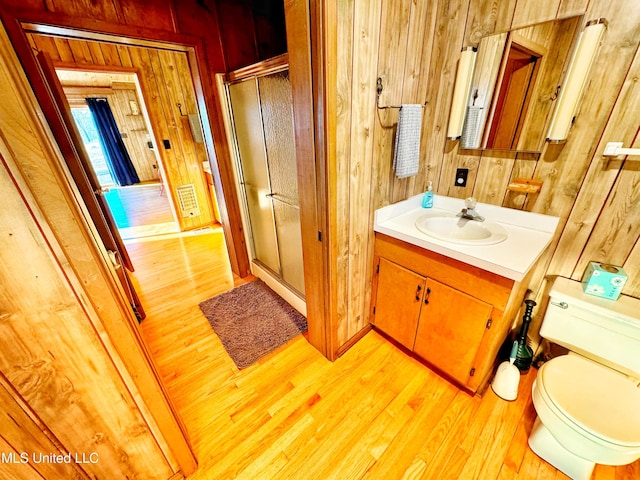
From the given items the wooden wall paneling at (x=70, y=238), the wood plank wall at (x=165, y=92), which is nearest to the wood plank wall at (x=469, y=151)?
the wooden wall paneling at (x=70, y=238)

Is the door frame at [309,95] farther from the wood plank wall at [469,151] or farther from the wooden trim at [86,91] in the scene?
the wooden trim at [86,91]

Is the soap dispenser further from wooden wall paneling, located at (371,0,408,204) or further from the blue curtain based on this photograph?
the blue curtain

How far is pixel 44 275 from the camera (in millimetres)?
669

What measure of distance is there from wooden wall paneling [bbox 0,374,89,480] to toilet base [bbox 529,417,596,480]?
6.29ft

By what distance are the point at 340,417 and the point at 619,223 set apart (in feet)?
5.56

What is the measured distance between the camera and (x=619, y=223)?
1191 mm

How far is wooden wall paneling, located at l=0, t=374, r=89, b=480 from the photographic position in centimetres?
68

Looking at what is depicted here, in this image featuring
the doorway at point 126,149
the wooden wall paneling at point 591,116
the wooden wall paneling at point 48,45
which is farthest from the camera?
the doorway at point 126,149

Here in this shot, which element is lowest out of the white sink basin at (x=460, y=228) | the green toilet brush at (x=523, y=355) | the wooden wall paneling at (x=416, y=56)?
the green toilet brush at (x=523, y=355)

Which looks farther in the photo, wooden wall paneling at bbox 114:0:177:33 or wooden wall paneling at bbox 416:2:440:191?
wooden wall paneling at bbox 114:0:177:33

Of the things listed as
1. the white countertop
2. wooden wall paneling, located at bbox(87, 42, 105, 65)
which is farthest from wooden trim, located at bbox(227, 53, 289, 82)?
wooden wall paneling, located at bbox(87, 42, 105, 65)

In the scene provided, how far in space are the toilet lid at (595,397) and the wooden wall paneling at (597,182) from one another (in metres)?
0.49

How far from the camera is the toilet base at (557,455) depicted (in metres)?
1.08

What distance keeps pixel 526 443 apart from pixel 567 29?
1985 millimetres
